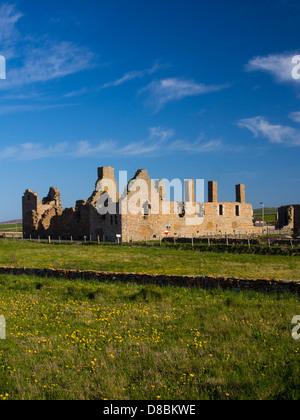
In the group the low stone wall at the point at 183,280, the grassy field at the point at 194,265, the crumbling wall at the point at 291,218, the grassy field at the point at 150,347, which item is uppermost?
the crumbling wall at the point at 291,218

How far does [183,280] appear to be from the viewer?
12.5 metres

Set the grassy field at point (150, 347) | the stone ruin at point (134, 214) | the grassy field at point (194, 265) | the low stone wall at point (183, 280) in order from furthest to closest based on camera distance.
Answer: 1. the stone ruin at point (134, 214)
2. the grassy field at point (194, 265)
3. the low stone wall at point (183, 280)
4. the grassy field at point (150, 347)

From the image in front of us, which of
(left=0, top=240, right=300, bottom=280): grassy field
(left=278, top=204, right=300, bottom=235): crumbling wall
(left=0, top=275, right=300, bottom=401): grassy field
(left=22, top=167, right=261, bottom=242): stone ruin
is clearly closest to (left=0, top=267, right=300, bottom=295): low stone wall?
(left=0, top=275, right=300, bottom=401): grassy field

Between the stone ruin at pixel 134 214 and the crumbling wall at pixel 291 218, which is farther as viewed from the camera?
the crumbling wall at pixel 291 218

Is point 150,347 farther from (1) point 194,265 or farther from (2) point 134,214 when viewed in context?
(2) point 134,214

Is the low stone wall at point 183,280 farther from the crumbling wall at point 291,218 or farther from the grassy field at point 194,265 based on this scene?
the crumbling wall at point 291,218

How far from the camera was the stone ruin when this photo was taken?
35.6 meters

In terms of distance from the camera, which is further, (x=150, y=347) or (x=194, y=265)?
(x=194, y=265)

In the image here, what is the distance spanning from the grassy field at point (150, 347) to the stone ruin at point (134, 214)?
77.1ft

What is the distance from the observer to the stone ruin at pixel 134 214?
117 ft

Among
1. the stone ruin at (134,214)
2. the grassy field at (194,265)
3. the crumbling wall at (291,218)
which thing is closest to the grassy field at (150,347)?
the grassy field at (194,265)

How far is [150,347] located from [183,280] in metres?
5.85

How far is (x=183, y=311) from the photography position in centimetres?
909

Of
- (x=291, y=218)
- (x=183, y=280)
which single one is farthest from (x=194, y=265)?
(x=291, y=218)
